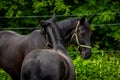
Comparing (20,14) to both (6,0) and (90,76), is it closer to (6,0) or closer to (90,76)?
(6,0)

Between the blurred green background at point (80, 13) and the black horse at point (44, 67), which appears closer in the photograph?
the black horse at point (44, 67)

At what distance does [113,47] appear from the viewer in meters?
15.4

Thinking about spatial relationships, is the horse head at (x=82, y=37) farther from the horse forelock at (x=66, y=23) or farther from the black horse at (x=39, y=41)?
the horse forelock at (x=66, y=23)

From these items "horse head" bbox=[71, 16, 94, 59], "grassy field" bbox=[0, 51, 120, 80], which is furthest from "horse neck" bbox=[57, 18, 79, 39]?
"grassy field" bbox=[0, 51, 120, 80]

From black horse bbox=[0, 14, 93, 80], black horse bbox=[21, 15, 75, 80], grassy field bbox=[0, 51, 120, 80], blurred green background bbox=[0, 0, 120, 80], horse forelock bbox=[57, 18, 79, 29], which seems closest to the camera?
black horse bbox=[21, 15, 75, 80]

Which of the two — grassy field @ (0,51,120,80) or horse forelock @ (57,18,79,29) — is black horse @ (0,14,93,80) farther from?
grassy field @ (0,51,120,80)

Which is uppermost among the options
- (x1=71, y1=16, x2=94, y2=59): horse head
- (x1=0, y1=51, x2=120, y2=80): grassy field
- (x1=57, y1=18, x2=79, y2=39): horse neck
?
(x1=57, y1=18, x2=79, y2=39): horse neck

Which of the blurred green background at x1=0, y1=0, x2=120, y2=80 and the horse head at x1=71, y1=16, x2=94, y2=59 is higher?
the horse head at x1=71, y1=16, x2=94, y2=59

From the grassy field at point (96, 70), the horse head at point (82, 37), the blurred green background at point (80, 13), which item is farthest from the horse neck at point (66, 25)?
the blurred green background at point (80, 13)

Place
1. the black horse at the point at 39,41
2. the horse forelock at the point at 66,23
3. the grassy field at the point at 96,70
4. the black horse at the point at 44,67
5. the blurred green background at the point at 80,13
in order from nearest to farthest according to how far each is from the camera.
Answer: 1. the black horse at the point at 44,67
2. the black horse at the point at 39,41
3. the horse forelock at the point at 66,23
4. the grassy field at the point at 96,70
5. the blurred green background at the point at 80,13

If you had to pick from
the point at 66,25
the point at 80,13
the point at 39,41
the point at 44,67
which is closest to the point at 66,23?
the point at 66,25

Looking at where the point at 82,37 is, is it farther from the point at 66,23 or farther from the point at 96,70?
the point at 96,70

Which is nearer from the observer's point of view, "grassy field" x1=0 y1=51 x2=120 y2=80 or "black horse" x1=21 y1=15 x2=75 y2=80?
"black horse" x1=21 y1=15 x2=75 y2=80

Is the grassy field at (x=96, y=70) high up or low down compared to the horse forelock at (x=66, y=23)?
down
